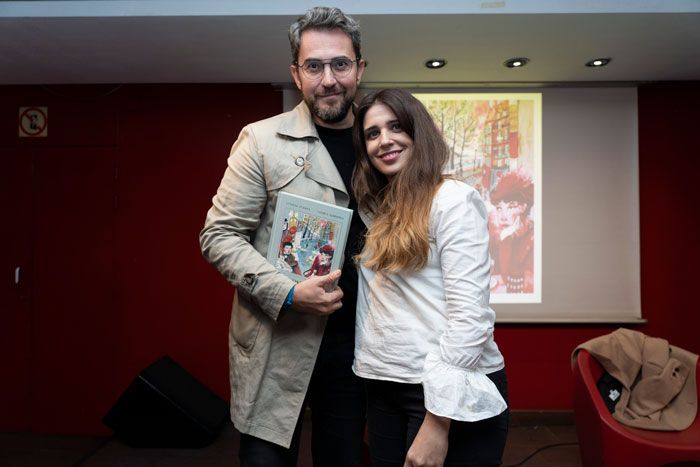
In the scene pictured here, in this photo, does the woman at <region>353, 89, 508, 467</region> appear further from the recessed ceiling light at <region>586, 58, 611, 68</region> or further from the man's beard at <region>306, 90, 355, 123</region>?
the recessed ceiling light at <region>586, 58, 611, 68</region>

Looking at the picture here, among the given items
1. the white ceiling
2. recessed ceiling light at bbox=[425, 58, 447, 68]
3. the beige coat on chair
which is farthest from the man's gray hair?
the beige coat on chair

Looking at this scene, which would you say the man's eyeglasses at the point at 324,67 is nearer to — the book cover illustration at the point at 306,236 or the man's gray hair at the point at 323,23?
the man's gray hair at the point at 323,23

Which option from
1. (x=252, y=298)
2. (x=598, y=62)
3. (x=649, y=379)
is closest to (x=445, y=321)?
(x=252, y=298)

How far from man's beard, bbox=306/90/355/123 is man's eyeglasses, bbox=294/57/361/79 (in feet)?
0.18

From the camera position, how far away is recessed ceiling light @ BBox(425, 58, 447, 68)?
3.34 meters

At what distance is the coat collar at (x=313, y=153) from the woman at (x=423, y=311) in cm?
13

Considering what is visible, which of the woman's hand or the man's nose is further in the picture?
the man's nose

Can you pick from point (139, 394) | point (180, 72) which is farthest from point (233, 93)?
point (139, 394)

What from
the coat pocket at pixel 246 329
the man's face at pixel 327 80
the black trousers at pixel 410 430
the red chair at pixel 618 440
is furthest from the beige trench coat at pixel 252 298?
the red chair at pixel 618 440

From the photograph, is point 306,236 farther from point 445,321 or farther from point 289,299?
point 445,321

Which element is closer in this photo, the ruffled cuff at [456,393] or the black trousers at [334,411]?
the ruffled cuff at [456,393]

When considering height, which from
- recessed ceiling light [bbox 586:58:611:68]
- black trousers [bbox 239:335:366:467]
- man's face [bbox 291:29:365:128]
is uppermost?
recessed ceiling light [bbox 586:58:611:68]

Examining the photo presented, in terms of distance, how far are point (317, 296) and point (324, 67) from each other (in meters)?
0.60

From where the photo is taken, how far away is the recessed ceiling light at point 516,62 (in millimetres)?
3314
